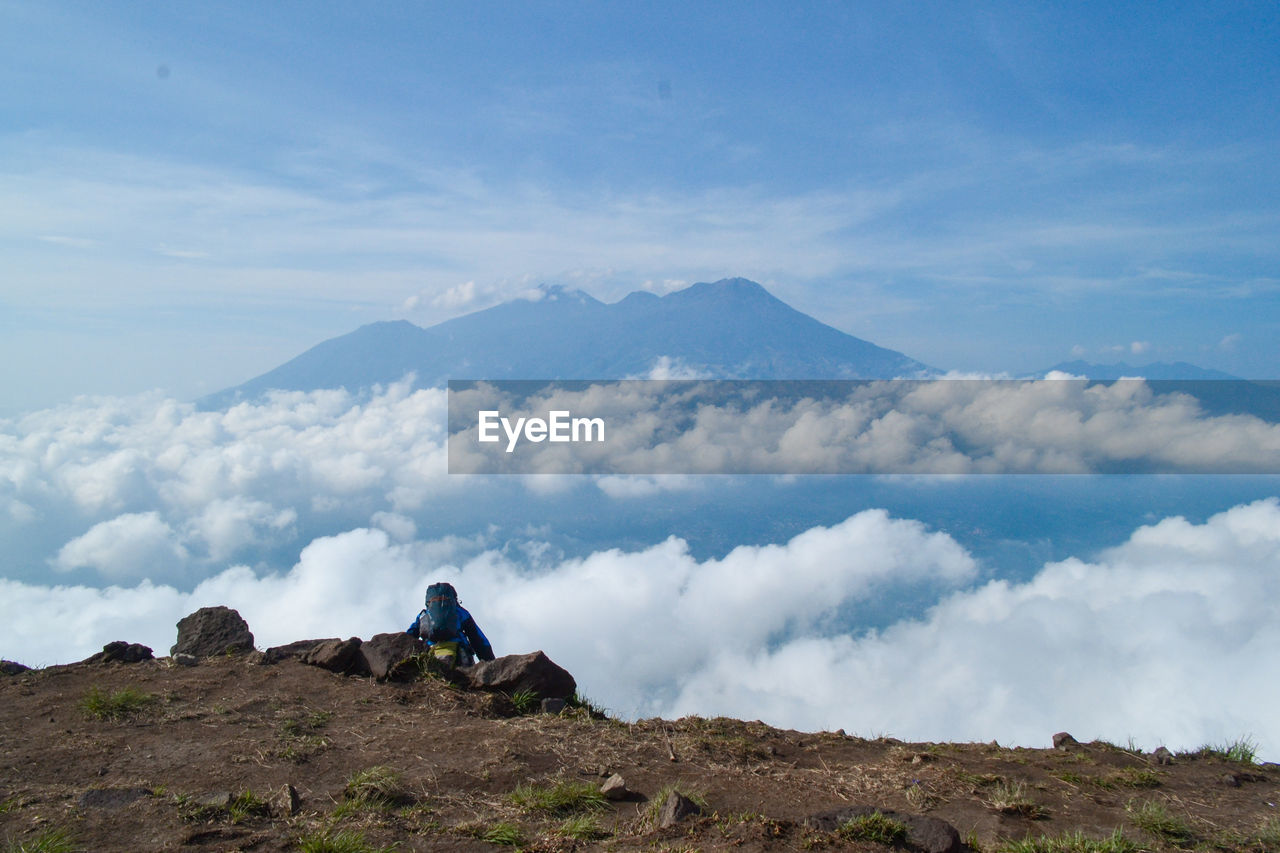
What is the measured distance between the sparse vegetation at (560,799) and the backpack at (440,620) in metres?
4.85

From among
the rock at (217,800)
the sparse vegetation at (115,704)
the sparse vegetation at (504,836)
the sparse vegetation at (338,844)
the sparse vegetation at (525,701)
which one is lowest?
the sparse vegetation at (525,701)

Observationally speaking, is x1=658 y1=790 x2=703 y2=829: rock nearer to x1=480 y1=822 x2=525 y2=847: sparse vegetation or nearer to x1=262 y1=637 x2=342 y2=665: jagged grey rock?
x1=480 y1=822 x2=525 y2=847: sparse vegetation

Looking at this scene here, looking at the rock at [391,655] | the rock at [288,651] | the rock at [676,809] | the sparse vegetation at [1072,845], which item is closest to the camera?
the sparse vegetation at [1072,845]

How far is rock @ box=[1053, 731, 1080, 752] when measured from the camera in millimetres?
9469

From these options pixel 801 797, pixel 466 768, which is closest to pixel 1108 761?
pixel 801 797

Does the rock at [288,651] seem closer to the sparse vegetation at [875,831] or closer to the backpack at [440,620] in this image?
the backpack at [440,620]

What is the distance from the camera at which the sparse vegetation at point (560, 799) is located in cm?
644

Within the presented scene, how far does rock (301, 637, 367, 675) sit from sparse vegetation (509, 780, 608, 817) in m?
4.86

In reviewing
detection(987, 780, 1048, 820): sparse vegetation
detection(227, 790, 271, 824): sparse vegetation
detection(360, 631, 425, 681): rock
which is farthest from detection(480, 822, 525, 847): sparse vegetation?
detection(360, 631, 425, 681): rock

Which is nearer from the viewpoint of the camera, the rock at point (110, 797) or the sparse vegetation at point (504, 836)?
the sparse vegetation at point (504, 836)

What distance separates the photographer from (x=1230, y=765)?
28.6 ft

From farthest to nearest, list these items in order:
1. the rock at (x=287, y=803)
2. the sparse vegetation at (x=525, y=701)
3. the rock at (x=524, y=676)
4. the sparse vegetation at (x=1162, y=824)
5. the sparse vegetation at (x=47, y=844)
→ 1. the rock at (x=524, y=676)
2. the sparse vegetation at (x=525, y=701)
3. the sparse vegetation at (x=1162, y=824)
4. the rock at (x=287, y=803)
5. the sparse vegetation at (x=47, y=844)

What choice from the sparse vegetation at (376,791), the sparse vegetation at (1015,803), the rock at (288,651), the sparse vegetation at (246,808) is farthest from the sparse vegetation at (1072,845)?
the rock at (288,651)

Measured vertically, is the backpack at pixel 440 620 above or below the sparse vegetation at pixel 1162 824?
above
